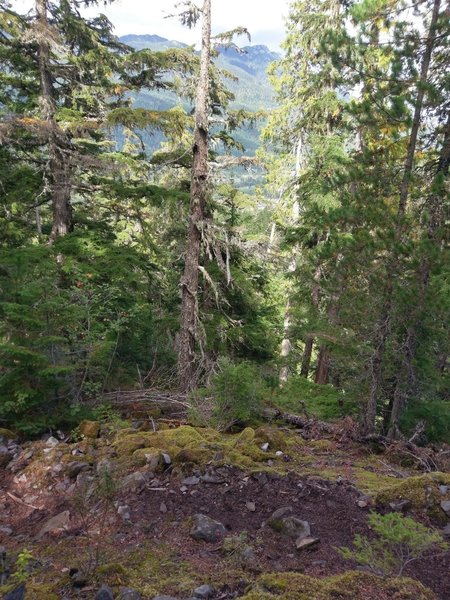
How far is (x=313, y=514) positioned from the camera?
190 inches

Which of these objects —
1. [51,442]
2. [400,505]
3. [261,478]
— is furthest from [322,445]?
[51,442]

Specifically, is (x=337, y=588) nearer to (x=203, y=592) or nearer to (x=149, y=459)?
(x=203, y=592)

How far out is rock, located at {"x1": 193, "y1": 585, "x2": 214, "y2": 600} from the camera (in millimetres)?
3334

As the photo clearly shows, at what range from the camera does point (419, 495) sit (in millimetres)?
5195

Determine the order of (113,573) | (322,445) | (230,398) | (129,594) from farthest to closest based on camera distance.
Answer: (230,398), (322,445), (113,573), (129,594)

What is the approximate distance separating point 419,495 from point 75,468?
13.9ft

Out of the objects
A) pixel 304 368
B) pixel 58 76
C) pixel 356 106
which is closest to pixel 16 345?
pixel 356 106

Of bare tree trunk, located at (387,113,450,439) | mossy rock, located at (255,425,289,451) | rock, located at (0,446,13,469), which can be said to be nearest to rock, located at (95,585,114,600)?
rock, located at (0,446,13,469)

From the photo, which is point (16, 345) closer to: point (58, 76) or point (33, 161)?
point (33, 161)

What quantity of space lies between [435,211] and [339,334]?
3.17 meters

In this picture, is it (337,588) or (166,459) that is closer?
(337,588)

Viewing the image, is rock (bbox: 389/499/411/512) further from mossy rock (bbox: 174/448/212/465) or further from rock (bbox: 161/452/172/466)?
rock (bbox: 161/452/172/466)

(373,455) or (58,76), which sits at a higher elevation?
(58,76)

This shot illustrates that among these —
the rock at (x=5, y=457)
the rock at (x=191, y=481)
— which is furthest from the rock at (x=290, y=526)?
the rock at (x=5, y=457)
